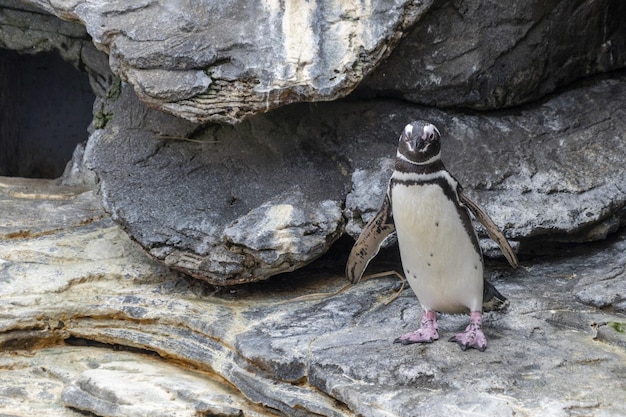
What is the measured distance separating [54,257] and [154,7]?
4.48ft

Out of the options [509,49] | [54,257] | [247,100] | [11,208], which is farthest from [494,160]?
[11,208]

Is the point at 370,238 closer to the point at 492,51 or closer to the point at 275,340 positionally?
the point at 275,340

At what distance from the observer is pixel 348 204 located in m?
4.19

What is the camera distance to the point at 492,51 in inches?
166

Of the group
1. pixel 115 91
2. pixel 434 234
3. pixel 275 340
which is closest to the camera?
pixel 434 234

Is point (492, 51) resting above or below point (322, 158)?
above

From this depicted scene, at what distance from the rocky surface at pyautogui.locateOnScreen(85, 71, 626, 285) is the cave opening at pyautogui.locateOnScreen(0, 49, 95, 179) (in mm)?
2166

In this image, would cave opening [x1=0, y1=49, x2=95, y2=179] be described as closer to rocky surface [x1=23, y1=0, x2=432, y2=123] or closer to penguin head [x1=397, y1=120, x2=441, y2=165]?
rocky surface [x1=23, y1=0, x2=432, y2=123]

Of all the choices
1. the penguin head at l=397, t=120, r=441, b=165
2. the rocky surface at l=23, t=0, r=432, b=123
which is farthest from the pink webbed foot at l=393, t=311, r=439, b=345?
the rocky surface at l=23, t=0, r=432, b=123

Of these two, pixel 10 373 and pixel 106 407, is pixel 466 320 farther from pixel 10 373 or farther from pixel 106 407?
→ pixel 10 373

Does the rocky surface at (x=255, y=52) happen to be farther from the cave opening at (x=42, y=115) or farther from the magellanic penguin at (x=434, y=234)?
the cave opening at (x=42, y=115)

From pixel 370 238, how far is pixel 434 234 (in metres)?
0.33

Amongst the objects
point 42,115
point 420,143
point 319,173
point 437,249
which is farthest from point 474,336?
point 42,115

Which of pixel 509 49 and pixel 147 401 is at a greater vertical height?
pixel 509 49
